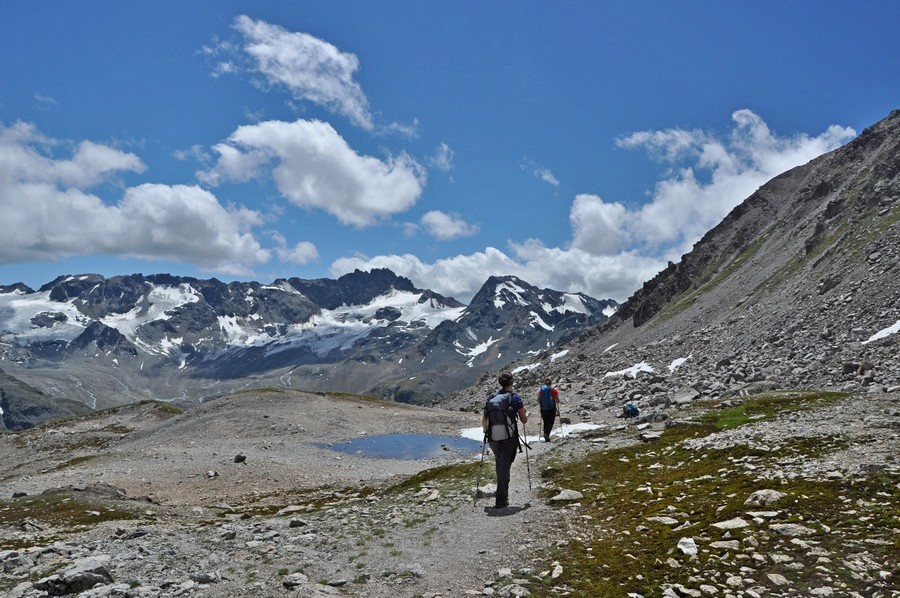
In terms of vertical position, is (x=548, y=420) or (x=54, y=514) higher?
(x=548, y=420)

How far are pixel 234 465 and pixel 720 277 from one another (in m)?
121

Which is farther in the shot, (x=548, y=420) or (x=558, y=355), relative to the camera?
(x=558, y=355)

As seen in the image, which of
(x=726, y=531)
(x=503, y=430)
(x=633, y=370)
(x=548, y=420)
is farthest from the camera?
(x=633, y=370)

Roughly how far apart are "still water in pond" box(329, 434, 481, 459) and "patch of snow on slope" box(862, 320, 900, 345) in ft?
102

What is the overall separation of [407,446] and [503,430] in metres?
35.7

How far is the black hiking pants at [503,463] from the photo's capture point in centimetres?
1694

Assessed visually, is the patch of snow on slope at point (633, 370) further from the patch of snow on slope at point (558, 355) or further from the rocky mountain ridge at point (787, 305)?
the patch of snow on slope at point (558, 355)

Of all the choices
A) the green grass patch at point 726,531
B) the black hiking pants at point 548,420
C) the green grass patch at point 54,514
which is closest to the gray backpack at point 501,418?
the green grass patch at point 726,531

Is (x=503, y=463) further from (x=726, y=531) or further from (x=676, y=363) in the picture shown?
(x=676, y=363)

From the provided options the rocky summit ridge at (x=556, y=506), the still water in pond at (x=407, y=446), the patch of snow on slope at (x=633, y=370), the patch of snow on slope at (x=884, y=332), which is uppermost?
the patch of snow on slope at (x=884, y=332)

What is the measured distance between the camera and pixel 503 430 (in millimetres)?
17250

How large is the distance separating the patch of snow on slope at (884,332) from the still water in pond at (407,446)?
102 ft

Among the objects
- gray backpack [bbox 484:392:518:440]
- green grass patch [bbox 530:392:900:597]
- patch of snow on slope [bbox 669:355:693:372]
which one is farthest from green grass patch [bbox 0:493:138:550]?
patch of snow on slope [bbox 669:355:693:372]

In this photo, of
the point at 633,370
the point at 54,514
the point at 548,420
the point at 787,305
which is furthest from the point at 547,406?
the point at 787,305
